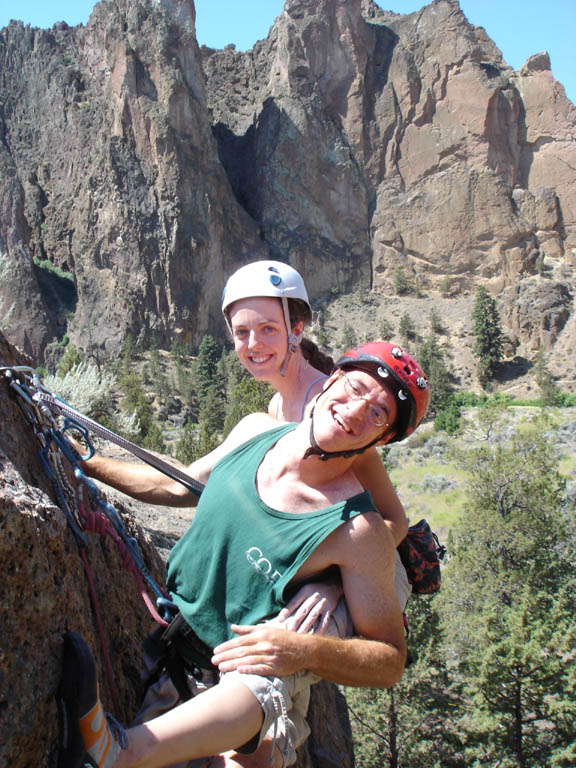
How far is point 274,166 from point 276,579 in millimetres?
53620

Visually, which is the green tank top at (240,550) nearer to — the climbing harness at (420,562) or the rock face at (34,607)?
the rock face at (34,607)

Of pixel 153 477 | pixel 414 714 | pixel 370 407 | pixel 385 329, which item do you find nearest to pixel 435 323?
pixel 385 329

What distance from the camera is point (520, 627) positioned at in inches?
398

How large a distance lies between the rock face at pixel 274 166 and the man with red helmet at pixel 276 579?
43.8 metres

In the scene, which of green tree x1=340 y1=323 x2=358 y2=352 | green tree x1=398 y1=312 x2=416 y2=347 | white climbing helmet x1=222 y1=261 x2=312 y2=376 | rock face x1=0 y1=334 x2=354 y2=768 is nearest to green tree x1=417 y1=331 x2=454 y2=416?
green tree x1=398 y1=312 x2=416 y2=347

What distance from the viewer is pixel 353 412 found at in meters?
1.77

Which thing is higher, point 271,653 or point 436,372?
point 436,372

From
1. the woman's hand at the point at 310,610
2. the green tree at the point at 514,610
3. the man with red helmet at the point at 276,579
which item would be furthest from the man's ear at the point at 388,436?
the green tree at the point at 514,610

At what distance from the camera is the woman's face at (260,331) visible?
2.39 metres

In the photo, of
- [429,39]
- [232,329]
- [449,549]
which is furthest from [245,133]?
[232,329]

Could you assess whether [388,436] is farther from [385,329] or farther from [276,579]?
[385,329]

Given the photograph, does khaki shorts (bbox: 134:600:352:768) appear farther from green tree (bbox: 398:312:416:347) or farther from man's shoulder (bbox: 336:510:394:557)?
green tree (bbox: 398:312:416:347)

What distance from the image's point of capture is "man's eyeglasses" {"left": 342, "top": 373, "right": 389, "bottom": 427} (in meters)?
1.80

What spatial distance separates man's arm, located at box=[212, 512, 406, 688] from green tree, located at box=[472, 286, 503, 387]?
39446mm
